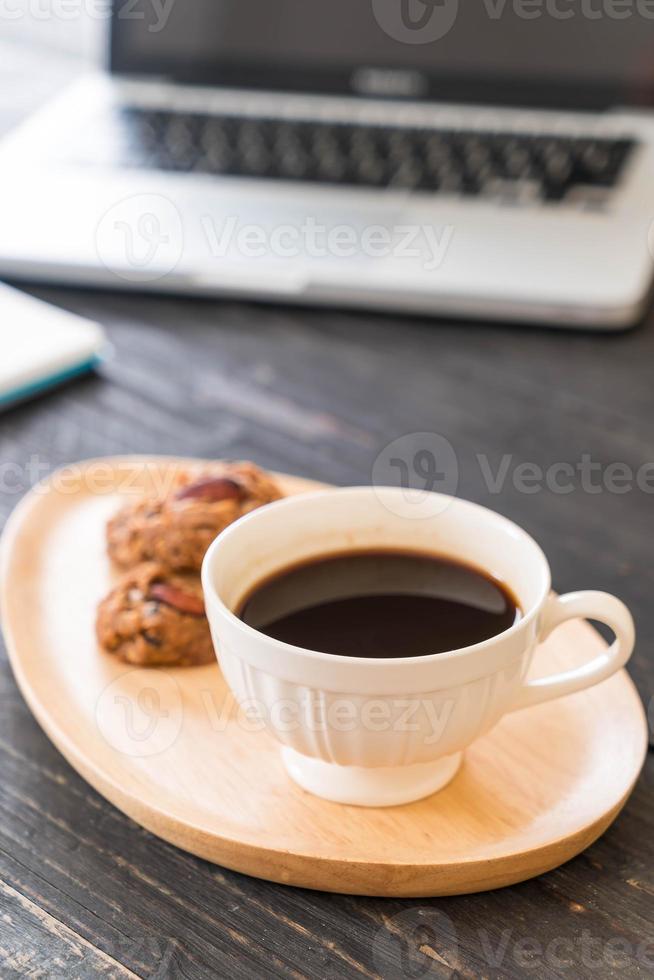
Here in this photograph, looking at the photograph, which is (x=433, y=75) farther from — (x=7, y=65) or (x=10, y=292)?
(x=7, y=65)

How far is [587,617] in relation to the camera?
539 mm

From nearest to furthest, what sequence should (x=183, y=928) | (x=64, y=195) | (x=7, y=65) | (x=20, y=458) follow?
1. (x=183, y=928)
2. (x=20, y=458)
3. (x=64, y=195)
4. (x=7, y=65)

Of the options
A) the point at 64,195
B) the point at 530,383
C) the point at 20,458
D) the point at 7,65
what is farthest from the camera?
the point at 7,65

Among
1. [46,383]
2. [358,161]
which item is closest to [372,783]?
[46,383]

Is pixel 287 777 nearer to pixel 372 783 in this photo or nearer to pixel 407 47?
pixel 372 783

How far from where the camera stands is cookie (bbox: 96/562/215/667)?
63 centimetres

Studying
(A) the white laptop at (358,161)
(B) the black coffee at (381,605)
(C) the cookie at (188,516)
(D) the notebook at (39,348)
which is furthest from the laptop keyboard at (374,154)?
(B) the black coffee at (381,605)

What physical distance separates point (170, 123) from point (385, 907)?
98 cm

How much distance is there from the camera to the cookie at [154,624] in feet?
2.06

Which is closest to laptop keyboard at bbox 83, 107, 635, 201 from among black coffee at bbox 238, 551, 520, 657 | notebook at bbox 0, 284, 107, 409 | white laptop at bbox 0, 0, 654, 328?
white laptop at bbox 0, 0, 654, 328

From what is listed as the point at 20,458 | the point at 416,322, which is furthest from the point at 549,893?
the point at 416,322

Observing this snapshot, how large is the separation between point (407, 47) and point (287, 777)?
37.4 inches

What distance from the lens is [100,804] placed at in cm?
56

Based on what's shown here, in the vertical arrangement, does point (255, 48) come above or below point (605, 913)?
above
